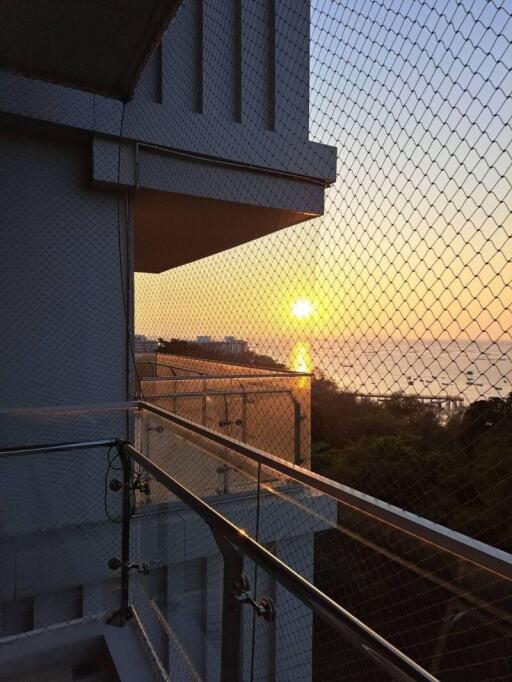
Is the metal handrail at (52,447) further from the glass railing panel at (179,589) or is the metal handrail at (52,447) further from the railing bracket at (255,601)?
the railing bracket at (255,601)

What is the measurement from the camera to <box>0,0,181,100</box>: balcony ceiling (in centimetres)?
187

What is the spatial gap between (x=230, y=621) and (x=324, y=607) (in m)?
0.43

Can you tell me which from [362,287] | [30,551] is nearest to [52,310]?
[30,551]

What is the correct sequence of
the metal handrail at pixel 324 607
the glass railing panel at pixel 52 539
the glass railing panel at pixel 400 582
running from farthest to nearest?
the glass railing panel at pixel 52 539
the glass railing panel at pixel 400 582
the metal handrail at pixel 324 607

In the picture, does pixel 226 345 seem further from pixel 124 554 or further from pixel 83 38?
pixel 83 38

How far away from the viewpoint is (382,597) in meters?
1.33

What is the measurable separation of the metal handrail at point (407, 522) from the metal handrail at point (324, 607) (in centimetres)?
16

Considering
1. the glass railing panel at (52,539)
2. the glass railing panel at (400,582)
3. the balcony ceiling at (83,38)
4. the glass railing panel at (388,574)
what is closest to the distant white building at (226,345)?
the glass railing panel at (52,539)

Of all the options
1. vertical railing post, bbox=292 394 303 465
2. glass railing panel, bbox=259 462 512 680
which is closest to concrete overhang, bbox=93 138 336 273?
vertical railing post, bbox=292 394 303 465

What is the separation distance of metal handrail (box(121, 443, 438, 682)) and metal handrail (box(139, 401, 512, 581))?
161mm

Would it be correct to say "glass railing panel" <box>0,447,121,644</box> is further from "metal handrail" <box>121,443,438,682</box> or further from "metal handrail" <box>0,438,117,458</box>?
"metal handrail" <box>121,443,438,682</box>

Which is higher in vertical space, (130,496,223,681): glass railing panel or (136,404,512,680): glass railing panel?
(136,404,512,680): glass railing panel

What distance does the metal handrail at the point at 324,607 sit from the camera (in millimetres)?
634

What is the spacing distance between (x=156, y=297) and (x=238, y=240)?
1076 mm
